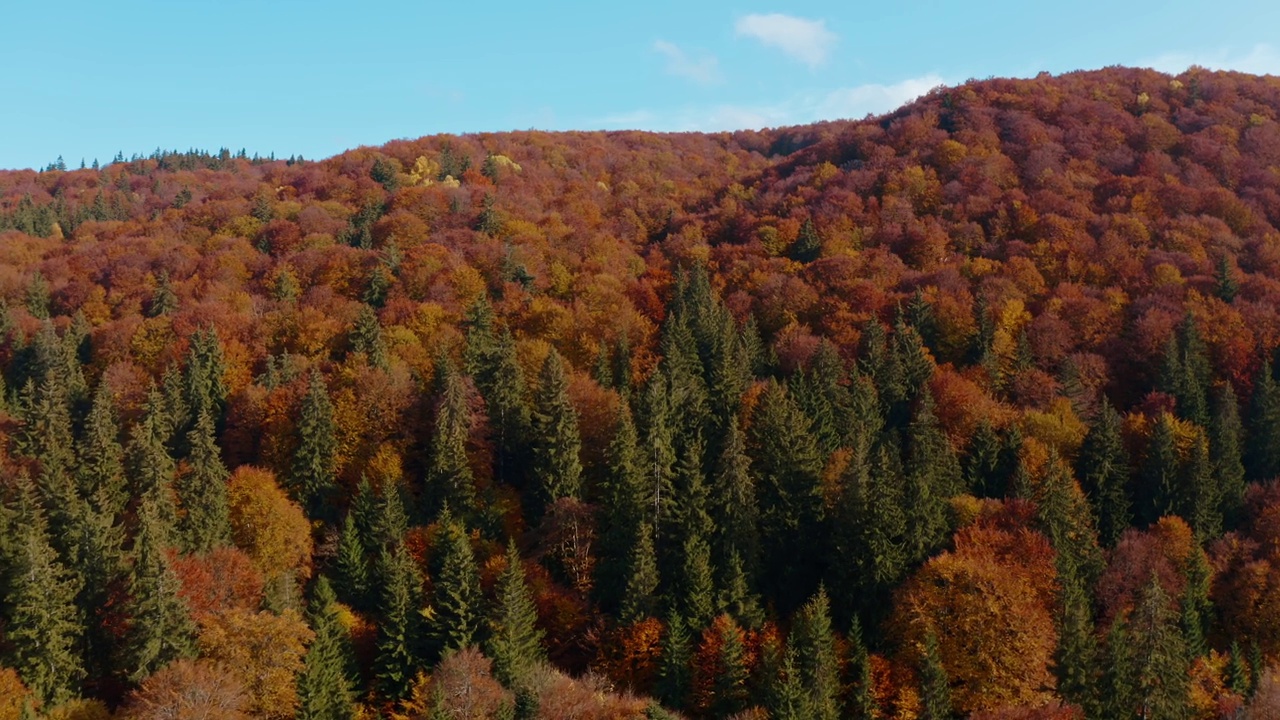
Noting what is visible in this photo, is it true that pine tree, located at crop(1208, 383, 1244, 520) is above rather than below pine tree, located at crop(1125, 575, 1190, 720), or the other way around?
above

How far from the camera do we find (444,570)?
5256 cm

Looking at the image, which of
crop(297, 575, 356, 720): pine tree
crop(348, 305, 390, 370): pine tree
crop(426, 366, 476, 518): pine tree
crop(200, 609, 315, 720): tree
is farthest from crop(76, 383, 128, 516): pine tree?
crop(348, 305, 390, 370): pine tree

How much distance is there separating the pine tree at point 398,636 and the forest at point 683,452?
0.77 feet

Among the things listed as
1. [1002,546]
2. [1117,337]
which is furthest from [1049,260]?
[1002,546]

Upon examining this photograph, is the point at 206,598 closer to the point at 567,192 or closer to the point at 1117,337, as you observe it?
the point at 1117,337

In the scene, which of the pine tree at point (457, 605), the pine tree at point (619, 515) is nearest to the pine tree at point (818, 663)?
the pine tree at point (619, 515)

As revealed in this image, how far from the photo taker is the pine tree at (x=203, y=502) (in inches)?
2311

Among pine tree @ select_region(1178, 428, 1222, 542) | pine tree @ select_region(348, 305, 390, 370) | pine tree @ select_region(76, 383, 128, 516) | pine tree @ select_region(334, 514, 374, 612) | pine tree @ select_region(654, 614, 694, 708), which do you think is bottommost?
pine tree @ select_region(654, 614, 694, 708)

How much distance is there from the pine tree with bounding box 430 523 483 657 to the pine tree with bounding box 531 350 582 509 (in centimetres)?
1093

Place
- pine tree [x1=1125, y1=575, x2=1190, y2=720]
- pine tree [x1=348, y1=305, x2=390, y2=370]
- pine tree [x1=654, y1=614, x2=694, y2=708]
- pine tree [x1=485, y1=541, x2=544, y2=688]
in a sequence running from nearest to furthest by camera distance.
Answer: pine tree [x1=1125, y1=575, x2=1190, y2=720] → pine tree [x1=485, y1=541, x2=544, y2=688] → pine tree [x1=654, y1=614, x2=694, y2=708] → pine tree [x1=348, y1=305, x2=390, y2=370]

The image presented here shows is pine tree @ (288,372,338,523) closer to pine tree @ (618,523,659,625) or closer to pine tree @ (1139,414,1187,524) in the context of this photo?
pine tree @ (618,523,659,625)

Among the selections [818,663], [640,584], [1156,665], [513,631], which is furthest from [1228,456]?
[513,631]

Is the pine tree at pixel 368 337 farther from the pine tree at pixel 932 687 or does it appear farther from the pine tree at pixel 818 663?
the pine tree at pixel 932 687

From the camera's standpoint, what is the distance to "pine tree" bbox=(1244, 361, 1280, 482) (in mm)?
70125
